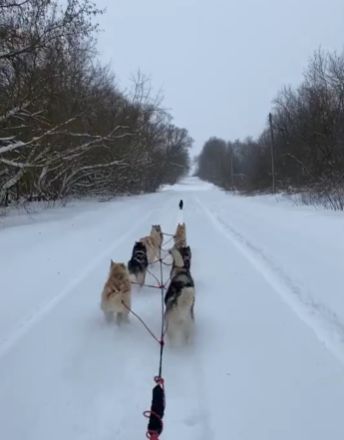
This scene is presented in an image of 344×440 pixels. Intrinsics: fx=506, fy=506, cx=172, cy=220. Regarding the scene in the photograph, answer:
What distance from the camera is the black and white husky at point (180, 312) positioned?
5.08m

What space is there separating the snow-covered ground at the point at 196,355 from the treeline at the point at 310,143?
11.0m

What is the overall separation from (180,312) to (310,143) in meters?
28.1

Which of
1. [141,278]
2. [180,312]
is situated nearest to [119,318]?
[180,312]

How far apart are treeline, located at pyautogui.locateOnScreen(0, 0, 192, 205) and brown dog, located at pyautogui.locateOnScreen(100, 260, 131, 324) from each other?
11986 mm

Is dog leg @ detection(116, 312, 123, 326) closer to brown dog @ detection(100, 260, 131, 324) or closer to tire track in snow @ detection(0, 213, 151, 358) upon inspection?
brown dog @ detection(100, 260, 131, 324)

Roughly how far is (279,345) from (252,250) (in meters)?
6.36

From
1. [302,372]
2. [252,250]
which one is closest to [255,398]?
[302,372]

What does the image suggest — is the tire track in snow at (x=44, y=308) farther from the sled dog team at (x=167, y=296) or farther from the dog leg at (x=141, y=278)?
the dog leg at (x=141, y=278)

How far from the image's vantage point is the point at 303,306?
6652 millimetres

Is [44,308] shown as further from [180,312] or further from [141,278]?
[180,312]

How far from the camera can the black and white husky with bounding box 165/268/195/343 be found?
16.7ft

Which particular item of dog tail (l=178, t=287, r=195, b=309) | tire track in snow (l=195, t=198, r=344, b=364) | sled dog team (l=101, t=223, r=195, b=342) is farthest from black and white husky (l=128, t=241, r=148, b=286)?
dog tail (l=178, t=287, r=195, b=309)

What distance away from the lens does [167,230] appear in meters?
16.3

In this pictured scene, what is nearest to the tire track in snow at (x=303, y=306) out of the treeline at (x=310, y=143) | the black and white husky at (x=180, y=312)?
the black and white husky at (x=180, y=312)
